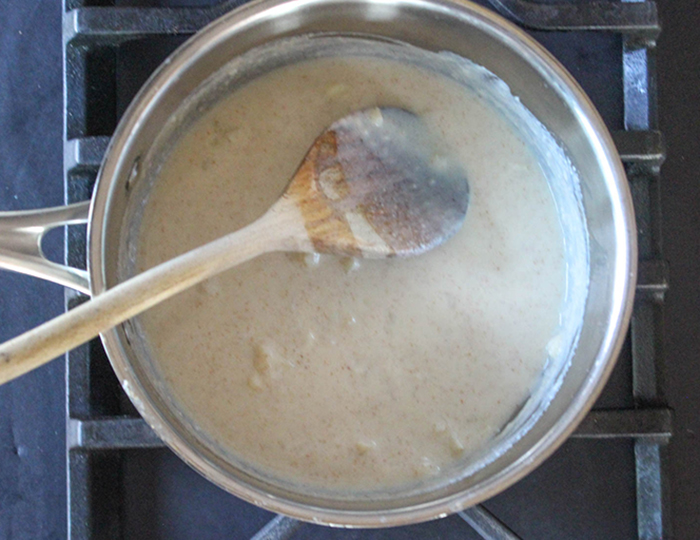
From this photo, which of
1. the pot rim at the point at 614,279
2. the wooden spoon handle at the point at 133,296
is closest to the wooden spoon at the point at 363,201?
the wooden spoon handle at the point at 133,296

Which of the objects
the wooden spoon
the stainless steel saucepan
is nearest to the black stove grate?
the stainless steel saucepan

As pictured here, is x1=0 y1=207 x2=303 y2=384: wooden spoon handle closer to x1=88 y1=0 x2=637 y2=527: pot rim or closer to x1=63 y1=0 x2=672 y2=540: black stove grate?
x1=88 y1=0 x2=637 y2=527: pot rim

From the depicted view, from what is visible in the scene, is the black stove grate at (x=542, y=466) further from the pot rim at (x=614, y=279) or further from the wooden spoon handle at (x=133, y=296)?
the wooden spoon handle at (x=133, y=296)

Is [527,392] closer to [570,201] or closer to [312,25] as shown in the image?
[570,201]

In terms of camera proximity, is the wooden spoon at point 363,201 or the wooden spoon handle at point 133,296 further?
the wooden spoon at point 363,201

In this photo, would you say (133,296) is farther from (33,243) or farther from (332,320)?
(332,320)

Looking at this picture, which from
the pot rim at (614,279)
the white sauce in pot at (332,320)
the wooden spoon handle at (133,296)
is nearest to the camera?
the wooden spoon handle at (133,296)
